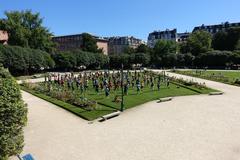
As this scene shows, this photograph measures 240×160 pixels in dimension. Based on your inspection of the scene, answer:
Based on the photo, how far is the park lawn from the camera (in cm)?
2353

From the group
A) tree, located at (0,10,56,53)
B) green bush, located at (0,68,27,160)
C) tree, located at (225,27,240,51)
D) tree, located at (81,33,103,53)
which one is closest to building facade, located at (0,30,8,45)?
tree, located at (0,10,56,53)

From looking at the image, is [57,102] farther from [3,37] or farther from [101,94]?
[3,37]

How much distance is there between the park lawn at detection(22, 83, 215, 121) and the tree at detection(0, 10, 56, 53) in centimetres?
3751

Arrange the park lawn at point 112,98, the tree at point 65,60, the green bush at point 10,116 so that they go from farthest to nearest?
the tree at point 65,60, the park lawn at point 112,98, the green bush at point 10,116

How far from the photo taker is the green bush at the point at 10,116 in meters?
12.8

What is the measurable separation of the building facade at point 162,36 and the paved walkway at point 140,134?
147 m

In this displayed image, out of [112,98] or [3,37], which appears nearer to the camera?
[112,98]

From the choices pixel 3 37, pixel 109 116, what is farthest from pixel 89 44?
pixel 109 116

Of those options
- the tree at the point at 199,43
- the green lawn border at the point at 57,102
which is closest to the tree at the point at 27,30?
the green lawn border at the point at 57,102

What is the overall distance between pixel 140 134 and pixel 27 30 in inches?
2456

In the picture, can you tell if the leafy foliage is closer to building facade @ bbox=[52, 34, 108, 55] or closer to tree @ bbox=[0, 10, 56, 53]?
tree @ bbox=[0, 10, 56, 53]

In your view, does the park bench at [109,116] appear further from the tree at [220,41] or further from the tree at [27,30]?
the tree at [220,41]

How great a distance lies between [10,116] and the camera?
43.3 ft

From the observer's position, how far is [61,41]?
149250mm
